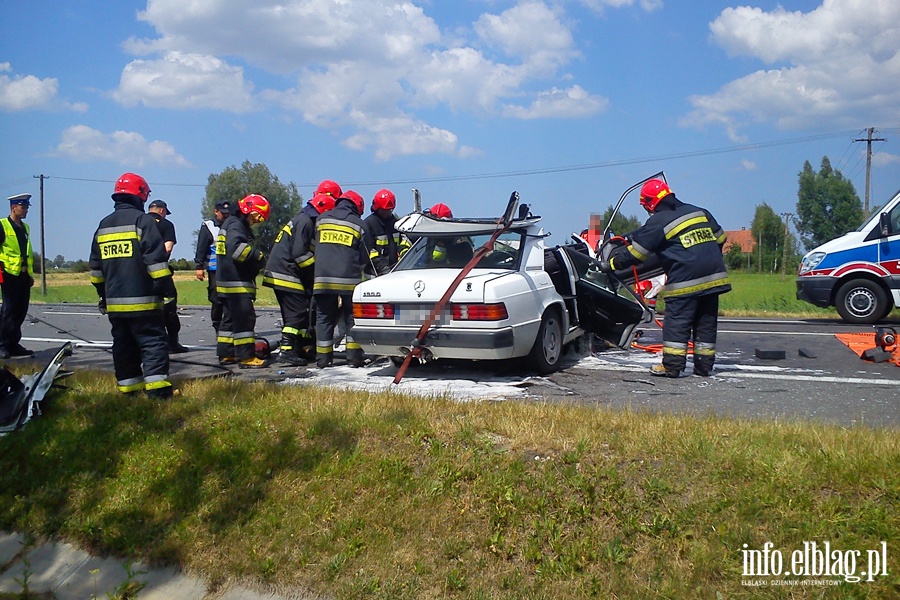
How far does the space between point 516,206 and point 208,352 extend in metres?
4.92

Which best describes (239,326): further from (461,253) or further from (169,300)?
(461,253)

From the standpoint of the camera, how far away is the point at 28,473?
5043mm

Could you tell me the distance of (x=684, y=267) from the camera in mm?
7371

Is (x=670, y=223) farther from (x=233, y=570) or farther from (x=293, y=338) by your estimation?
(x=233, y=570)

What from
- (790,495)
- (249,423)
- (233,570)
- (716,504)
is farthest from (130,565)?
(790,495)

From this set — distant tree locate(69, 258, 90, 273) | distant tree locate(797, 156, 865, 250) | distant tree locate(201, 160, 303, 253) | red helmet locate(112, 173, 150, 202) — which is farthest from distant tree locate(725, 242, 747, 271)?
red helmet locate(112, 173, 150, 202)

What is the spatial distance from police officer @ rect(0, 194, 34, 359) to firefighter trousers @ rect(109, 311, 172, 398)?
400 cm

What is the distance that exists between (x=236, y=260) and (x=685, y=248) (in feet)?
15.8

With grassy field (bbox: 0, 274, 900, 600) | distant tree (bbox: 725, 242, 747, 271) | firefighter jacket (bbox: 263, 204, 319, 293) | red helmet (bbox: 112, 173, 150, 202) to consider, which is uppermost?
distant tree (bbox: 725, 242, 747, 271)

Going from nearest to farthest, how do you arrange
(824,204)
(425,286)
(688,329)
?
(425,286)
(688,329)
(824,204)

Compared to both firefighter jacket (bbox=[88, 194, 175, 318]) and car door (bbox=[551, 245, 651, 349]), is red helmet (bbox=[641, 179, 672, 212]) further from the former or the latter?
firefighter jacket (bbox=[88, 194, 175, 318])

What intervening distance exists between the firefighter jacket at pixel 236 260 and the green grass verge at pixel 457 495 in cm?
321

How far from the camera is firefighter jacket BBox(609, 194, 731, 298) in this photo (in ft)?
24.1

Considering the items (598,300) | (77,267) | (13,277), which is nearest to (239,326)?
(13,277)
